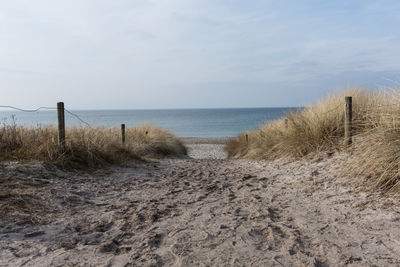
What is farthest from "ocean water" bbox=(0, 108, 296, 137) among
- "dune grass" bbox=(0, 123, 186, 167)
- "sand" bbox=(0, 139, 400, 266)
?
"sand" bbox=(0, 139, 400, 266)

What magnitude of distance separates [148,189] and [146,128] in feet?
38.1

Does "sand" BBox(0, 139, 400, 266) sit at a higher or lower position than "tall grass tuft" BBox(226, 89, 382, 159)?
lower

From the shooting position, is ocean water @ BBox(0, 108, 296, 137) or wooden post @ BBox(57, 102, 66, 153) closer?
wooden post @ BBox(57, 102, 66, 153)

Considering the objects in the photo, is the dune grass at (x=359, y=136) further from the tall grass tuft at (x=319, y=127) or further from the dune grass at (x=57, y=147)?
the dune grass at (x=57, y=147)

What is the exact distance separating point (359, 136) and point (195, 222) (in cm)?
435

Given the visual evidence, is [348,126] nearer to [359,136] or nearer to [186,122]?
[359,136]

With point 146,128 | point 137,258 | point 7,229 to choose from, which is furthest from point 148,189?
point 146,128

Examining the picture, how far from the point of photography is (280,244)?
116 inches

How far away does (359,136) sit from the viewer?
6398 millimetres

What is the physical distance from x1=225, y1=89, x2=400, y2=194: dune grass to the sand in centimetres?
33

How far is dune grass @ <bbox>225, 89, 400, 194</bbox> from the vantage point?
4273 millimetres

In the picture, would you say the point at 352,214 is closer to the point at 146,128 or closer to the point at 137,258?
the point at 137,258

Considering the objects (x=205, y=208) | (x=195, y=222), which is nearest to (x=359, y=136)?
(x=205, y=208)

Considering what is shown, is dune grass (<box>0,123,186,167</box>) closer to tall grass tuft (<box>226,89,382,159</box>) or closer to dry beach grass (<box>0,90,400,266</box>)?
dry beach grass (<box>0,90,400,266</box>)
